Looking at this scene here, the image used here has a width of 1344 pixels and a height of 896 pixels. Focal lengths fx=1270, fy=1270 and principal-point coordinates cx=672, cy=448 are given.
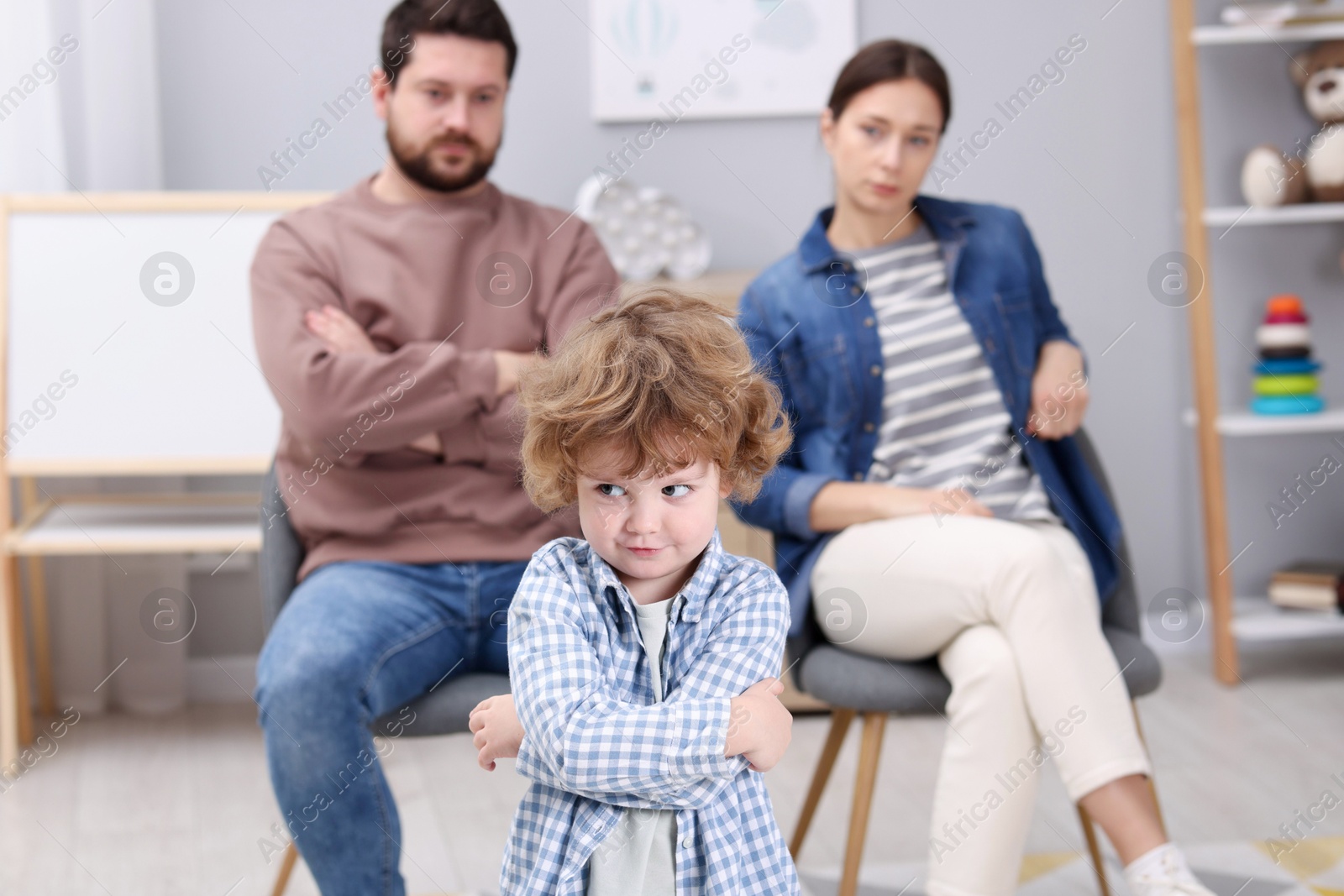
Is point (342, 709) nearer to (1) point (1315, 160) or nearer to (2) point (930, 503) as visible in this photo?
(2) point (930, 503)

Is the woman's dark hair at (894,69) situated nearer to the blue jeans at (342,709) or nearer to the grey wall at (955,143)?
the blue jeans at (342,709)

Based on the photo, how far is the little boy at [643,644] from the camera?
91cm

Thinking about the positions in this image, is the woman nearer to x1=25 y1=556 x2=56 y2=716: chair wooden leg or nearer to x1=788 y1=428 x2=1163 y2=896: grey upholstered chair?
x1=788 y1=428 x2=1163 y2=896: grey upholstered chair

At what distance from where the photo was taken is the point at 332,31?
108 inches

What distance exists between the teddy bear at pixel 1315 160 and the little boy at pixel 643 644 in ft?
7.36

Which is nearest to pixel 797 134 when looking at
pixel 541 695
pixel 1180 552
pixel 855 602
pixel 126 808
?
pixel 1180 552

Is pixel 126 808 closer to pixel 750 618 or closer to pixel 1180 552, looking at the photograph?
pixel 750 618

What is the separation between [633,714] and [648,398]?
0.23 metres

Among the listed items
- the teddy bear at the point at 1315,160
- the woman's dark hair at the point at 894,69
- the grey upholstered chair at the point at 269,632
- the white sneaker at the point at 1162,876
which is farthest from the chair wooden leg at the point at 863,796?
the teddy bear at the point at 1315,160

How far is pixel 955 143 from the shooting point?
2.93m

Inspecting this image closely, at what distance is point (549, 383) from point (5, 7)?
2121mm

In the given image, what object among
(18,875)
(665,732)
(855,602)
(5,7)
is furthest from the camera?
(5,7)

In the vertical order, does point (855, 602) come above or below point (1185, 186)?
below

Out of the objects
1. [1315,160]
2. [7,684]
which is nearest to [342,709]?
[7,684]
